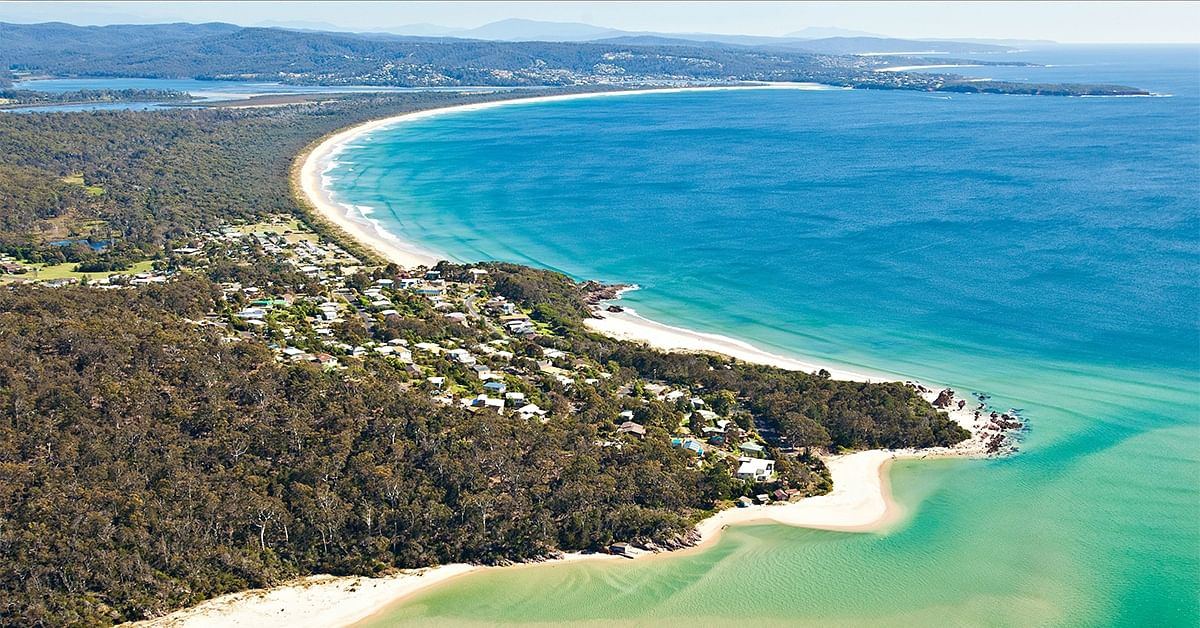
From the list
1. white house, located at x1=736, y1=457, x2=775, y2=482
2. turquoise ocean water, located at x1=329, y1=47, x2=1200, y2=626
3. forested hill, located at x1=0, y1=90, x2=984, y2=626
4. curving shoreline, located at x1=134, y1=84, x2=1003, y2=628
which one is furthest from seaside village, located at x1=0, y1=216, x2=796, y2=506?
turquoise ocean water, located at x1=329, y1=47, x2=1200, y2=626

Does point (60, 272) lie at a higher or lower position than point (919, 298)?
lower

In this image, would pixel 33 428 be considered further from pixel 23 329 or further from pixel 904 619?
pixel 904 619

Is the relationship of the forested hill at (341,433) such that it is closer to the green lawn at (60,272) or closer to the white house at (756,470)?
the white house at (756,470)

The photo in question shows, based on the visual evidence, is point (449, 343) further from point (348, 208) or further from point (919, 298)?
point (348, 208)

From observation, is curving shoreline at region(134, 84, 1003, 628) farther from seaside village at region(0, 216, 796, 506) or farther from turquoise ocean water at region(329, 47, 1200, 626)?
seaside village at region(0, 216, 796, 506)

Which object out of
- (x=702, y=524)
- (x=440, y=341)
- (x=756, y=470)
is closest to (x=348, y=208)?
(x=440, y=341)
